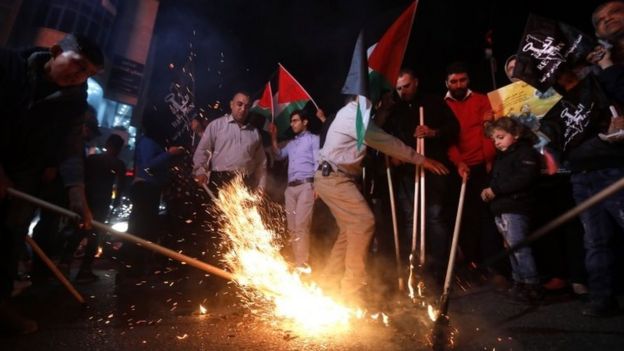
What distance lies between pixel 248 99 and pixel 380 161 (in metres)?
2.28

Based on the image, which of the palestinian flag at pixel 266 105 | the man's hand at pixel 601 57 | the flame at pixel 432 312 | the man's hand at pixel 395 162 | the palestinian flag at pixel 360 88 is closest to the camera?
the flame at pixel 432 312

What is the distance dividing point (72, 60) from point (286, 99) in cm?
517

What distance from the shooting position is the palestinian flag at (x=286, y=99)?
7750 millimetres

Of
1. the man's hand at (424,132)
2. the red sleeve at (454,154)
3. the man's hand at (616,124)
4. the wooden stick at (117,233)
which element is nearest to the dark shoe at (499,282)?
the red sleeve at (454,154)

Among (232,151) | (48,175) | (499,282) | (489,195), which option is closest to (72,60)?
(48,175)

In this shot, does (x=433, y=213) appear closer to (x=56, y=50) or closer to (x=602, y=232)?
(x=602, y=232)

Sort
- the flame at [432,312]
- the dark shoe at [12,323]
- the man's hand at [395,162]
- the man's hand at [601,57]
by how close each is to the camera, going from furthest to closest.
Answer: the man's hand at [395,162] → the man's hand at [601,57] → the flame at [432,312] → the dark shoe at [12,323]

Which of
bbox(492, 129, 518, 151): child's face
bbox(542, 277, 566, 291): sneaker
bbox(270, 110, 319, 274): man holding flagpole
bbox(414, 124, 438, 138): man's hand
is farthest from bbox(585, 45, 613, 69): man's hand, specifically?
bbox(270, 110, 319, 274): man holding flagpole

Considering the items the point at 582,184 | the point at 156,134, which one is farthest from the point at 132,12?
the point at 582,184

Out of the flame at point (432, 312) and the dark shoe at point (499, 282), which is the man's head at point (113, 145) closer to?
the flame at point (432, 312)

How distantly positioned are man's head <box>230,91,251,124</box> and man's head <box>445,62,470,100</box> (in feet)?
9.64

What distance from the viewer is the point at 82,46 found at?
3004 mm

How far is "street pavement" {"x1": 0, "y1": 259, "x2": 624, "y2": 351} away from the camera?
2512mm

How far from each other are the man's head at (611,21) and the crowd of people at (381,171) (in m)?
0.01
